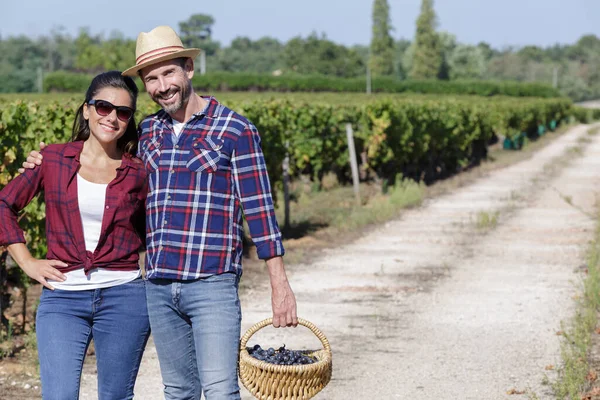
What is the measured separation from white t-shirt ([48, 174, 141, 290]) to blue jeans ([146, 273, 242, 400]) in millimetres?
A: 144

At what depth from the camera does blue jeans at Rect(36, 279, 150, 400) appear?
367 centimetres

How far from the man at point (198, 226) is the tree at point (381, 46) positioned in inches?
5191

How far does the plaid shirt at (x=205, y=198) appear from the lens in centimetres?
373

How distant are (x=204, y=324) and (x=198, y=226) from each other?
363mm

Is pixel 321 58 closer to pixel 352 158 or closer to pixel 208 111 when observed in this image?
pixel 352 158

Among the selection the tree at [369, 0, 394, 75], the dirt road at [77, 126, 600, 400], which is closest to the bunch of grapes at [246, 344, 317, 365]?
the dirt road at [77, 126, 600, 400]

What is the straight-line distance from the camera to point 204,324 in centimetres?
371

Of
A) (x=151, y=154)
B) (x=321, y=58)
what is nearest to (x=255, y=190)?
(x=151, y=154)

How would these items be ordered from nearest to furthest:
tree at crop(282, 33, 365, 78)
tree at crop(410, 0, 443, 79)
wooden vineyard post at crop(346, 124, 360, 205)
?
wooden vineyard post at crop(346, 124, 360, 205), tree at crop(410, 0, 443, 79), tree at crop(282, 33, 365, 78)

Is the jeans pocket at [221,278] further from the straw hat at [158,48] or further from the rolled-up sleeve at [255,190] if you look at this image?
the straw hat at [158,48]

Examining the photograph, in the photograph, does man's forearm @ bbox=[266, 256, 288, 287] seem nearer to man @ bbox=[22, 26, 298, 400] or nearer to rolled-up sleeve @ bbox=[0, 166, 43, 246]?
man @ bbox=[22, 26, 298, 400]

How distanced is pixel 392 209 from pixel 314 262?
5.02 metres

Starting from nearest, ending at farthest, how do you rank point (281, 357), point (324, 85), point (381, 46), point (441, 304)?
point (281, 357) → point (441, 304) → point (324, 85) → point (381, 46)

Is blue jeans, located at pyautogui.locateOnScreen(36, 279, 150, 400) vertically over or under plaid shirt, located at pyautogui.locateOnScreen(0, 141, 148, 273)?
under
